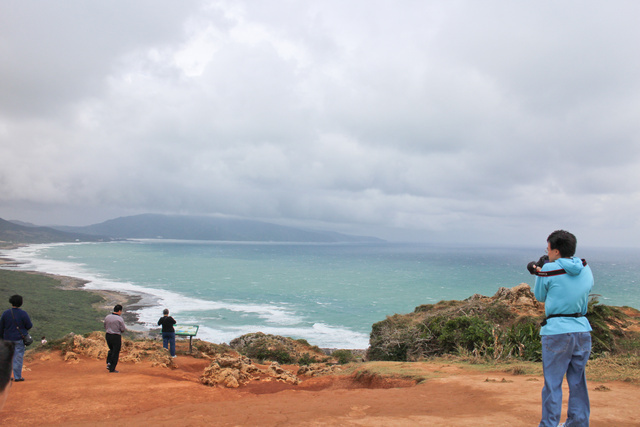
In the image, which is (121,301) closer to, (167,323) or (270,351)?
(270,351)

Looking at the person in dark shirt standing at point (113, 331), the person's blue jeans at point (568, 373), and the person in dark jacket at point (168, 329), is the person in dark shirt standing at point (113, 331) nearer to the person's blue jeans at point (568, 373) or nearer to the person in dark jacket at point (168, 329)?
the person in dark jacket at point (168, 329)

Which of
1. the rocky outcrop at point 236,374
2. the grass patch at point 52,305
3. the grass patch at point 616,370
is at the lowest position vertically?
the grass patch at point 52,305

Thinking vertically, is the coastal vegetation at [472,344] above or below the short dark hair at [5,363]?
below

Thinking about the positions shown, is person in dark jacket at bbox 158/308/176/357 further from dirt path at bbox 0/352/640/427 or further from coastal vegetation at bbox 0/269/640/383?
dirt path at bbox 0/352/640/427

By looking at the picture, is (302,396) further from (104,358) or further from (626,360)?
(104,358)

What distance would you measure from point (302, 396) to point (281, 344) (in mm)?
14169

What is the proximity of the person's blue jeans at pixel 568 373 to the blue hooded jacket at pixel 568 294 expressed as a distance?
80 millimetres

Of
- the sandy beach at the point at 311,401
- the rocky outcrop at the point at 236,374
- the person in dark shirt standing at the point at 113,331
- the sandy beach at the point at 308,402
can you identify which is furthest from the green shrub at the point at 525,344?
the person in dark shirt standing at the point at 113,331

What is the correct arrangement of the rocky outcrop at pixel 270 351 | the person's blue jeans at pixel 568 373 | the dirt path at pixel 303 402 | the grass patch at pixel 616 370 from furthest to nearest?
the rocky outcrop at pixel 270 351
the grass patch at pixel 616 370
the dirt path at pixel 303 402
the person's blue jeans at pixel 568 373

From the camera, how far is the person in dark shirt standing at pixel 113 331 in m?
9.28

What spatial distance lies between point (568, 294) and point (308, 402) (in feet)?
15.5

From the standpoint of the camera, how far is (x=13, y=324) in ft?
25.8

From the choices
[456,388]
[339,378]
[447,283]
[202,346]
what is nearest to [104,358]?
[202,346]

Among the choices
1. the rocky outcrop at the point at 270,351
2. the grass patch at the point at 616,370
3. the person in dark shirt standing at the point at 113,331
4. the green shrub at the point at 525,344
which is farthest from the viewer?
the rocky outcrop at the point at 270,351
